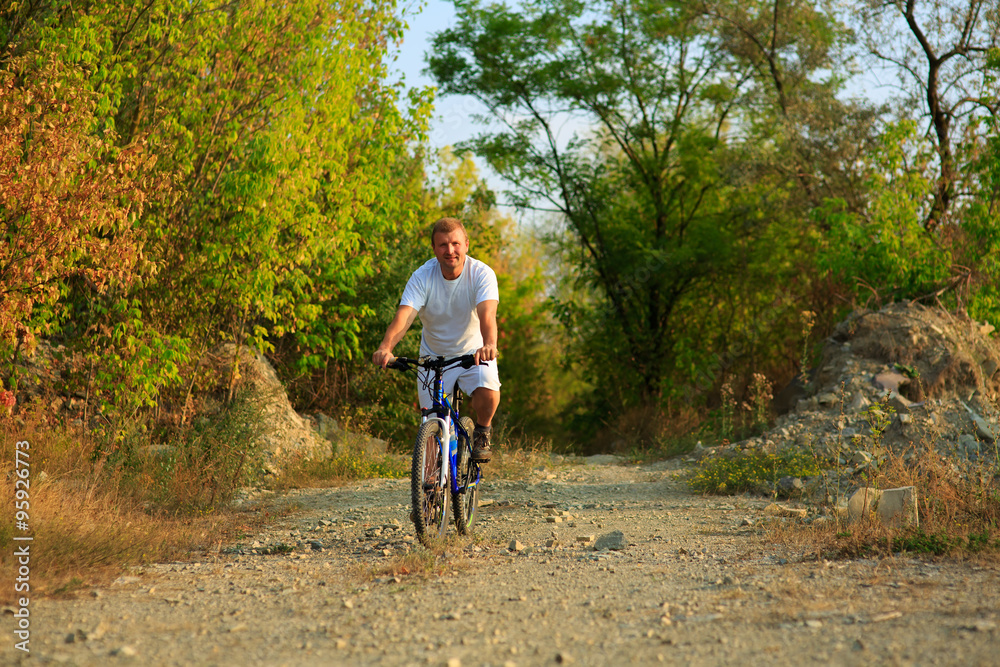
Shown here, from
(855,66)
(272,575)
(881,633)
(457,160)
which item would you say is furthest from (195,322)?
(457,160)

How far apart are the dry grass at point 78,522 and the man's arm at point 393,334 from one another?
197 centimetres

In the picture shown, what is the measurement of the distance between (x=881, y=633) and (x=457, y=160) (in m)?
21.1

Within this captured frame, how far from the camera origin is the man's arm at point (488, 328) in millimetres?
4891

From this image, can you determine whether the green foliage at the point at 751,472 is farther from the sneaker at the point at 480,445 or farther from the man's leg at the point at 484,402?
the man's leg at the point at 484,402

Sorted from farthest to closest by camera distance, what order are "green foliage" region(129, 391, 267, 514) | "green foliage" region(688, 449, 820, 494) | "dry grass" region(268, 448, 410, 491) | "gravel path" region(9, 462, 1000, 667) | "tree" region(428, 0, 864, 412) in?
"tree" region(428, 0, 864, 412), "dry grass" region(268, 448, 410, 491), "green foliage" region(688, 449, 820, 494), "green foliage" region(129, 391, 267, 514), "gravel path" region(9, 462, 1000, 667)

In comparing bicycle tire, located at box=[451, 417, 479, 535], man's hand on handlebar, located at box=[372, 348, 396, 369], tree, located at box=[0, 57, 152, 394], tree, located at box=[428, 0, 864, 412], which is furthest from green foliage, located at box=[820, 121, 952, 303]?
tree, located at box=[0, 57, 152, 394]

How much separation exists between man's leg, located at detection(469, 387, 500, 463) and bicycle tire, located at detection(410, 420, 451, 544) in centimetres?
37

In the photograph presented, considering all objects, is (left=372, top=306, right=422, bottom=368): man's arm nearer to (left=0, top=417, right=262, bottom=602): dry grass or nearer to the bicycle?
the bicycle

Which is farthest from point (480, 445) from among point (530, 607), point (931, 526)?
point (931, 526)

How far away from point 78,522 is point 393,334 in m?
2.45

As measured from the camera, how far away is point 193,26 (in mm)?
8172

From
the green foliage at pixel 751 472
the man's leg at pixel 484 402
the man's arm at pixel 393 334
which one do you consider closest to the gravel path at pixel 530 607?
the man's leg at pixel 484 402

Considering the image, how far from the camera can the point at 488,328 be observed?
17.0 ft

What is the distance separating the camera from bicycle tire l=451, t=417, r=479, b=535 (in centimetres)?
542
